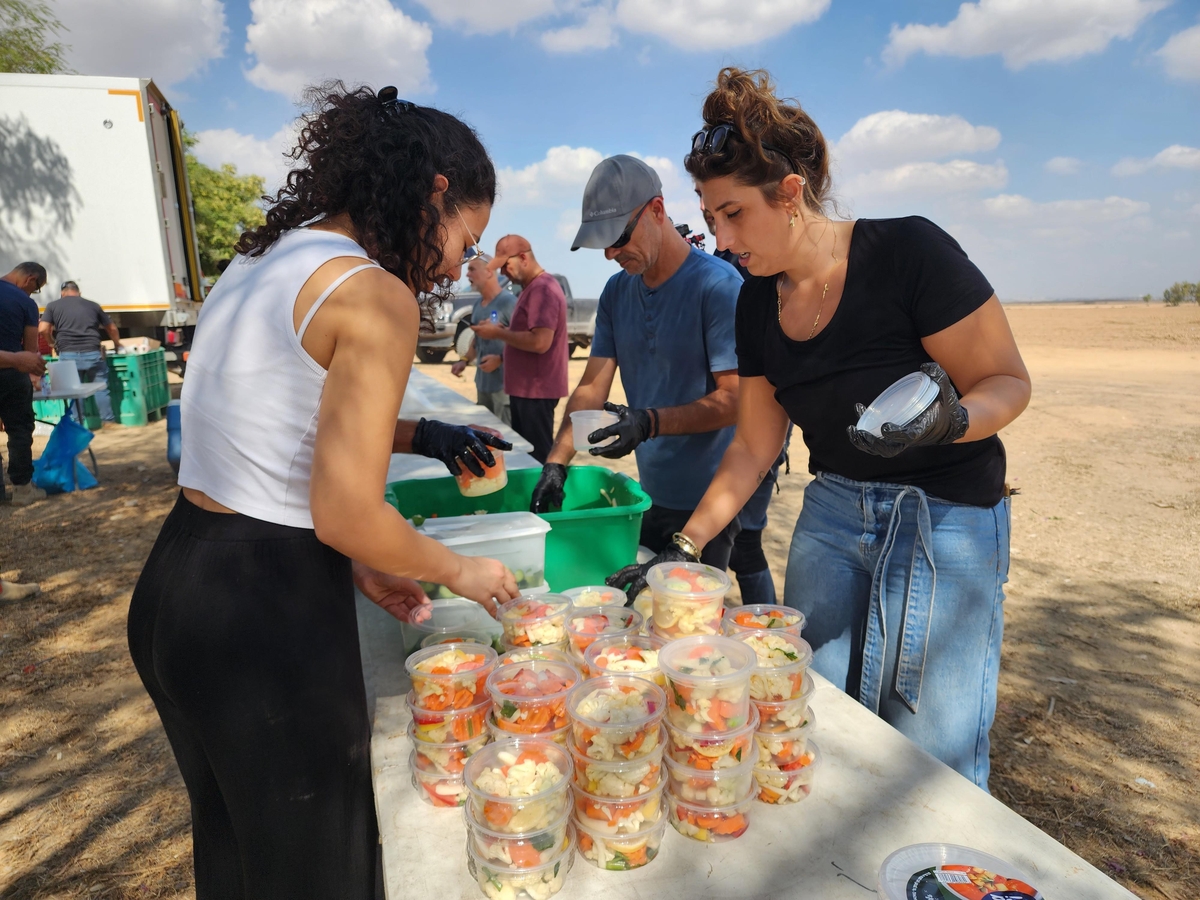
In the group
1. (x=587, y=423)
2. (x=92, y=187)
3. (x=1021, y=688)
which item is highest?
(x=92, y=187)

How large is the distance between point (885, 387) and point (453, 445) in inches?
46.8

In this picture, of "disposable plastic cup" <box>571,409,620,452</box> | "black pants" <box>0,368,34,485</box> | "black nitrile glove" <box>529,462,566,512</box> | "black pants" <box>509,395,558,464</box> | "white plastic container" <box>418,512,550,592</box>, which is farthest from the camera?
"black pants" <box>0,368,34,485</box>

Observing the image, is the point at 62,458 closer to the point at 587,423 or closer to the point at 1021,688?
the point at 587,423

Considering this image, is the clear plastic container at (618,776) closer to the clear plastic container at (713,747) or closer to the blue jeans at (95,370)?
the clear plastic container at (713,747)

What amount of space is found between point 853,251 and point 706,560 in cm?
145

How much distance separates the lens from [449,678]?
141 cm

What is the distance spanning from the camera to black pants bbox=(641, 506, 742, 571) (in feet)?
9.41

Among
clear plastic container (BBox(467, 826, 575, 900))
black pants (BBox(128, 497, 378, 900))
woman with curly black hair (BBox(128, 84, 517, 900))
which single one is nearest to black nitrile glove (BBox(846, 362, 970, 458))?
woman with curly black hair (BBox(128, 84, 517, 900))

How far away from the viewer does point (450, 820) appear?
1.33m

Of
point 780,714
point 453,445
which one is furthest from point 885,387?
point 453,445

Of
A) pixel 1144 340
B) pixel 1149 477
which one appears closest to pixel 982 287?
pixel 1149 477

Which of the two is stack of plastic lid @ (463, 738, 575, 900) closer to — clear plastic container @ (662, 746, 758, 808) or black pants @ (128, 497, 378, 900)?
clear plastic container @ (662, 746, 758, 808)

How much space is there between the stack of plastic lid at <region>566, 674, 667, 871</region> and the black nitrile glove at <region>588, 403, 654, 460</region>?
1.33 metres

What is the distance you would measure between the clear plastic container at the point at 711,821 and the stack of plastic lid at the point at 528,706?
0.79ft
